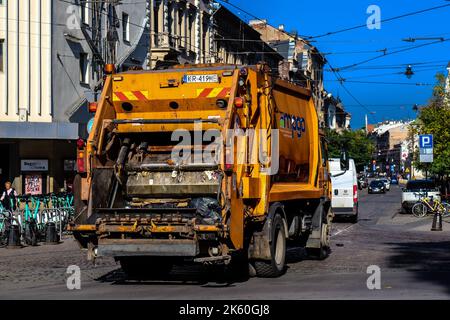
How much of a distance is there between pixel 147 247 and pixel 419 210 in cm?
2348

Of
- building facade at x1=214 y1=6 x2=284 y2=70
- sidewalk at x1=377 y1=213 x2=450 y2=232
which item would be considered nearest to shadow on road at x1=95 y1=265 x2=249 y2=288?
sidewalk at x1=377 y1=213 x2=450 y2=232

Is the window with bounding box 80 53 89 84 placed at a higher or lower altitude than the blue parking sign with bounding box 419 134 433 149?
higher

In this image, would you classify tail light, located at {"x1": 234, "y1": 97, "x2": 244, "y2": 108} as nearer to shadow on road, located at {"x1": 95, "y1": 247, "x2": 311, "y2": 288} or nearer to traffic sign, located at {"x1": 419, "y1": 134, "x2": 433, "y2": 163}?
shadow on road, located at {"x1": 95, "y1": 247, "x2": 311, "y2": 288}

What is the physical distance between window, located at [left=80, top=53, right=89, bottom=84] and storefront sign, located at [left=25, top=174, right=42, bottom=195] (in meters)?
4.92

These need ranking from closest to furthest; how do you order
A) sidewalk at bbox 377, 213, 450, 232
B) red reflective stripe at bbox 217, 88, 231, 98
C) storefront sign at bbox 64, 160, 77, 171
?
red reflective stripe at bbox 217, 88, 231, 98 → sidewalk at bbox 377, 213, 450, 232 → storefront sign at bbox 64, 160, 77, 171

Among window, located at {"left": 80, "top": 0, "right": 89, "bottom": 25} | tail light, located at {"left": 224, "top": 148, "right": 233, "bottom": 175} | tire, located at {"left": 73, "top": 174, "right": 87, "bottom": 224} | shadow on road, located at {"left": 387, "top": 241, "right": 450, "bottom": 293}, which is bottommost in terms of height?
shadow on road, located at {"left": 387, "top": 241, "right": 450, "bottom": 293}

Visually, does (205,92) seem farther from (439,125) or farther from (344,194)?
(439,125)

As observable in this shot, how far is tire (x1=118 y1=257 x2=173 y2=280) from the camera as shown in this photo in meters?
12.4

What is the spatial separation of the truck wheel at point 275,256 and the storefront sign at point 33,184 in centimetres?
1847

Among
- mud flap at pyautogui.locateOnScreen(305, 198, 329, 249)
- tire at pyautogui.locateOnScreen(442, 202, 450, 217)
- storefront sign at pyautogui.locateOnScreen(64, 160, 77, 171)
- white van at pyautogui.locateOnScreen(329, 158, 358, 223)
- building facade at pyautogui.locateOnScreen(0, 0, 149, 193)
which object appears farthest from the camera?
tire at pyautogui.locateOnScreen(442, 202, 450, 217)

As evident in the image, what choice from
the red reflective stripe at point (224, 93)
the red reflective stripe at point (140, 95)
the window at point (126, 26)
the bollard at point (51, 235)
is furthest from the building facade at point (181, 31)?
the red reflective stripe at point (224, 93)

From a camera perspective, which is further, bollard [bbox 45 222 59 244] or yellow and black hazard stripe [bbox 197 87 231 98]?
bollard [bbox 45 222 59 244]
